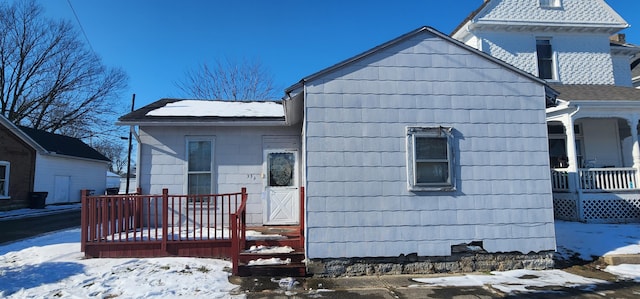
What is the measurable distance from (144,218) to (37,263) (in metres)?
2.36

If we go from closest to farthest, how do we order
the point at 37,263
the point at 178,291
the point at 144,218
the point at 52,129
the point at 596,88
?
1. the point at 178,291
2. the point at 37,263
3. the point at 144,218
4. the point at 596,88
5. the point at 52,129

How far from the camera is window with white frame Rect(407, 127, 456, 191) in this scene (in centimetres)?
625

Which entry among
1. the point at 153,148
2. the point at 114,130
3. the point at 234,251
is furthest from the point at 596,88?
the point at 114,130

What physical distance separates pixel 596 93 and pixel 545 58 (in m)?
2.26

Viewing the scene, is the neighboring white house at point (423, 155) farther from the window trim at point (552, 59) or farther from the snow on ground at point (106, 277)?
the window trim at point (552, 59)

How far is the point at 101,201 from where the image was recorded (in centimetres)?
675

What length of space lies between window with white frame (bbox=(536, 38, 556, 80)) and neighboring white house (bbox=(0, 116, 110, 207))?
23.8 meters

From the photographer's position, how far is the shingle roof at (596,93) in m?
10.4

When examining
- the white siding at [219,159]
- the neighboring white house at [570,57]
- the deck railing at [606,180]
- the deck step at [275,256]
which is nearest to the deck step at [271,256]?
the deck step at [275,256]

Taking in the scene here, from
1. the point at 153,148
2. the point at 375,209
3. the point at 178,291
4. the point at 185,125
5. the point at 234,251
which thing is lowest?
the point at 178,291

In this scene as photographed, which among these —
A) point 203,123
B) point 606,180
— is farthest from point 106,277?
point 606,180

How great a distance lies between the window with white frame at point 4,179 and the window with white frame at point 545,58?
2427cm

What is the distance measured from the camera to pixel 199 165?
870 centimetres

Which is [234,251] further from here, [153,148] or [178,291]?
[153,148]
